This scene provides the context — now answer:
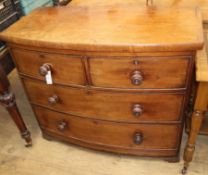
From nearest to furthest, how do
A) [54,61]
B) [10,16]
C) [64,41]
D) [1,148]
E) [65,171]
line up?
[64,41], [54,61], [10,16], [65,171], [1,148]

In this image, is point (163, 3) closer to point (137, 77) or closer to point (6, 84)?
point (137, 77)

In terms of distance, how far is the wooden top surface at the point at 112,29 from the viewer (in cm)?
92

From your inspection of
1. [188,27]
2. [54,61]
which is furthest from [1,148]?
[188,27]

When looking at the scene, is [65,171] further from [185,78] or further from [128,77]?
[185,78]

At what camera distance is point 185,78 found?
3.25 ft

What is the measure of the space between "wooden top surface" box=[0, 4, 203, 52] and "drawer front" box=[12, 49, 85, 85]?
0.07 metres

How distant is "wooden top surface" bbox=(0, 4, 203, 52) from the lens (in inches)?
36.2

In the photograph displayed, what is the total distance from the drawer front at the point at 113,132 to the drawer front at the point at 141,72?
0.27 metres

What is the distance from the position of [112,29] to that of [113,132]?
0.54 m

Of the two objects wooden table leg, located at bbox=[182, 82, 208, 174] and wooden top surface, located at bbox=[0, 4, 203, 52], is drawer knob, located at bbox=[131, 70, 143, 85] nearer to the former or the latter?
wooden top surface, located at bbox=[0, 4, 203, 52]

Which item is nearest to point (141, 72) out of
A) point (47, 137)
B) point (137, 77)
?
point (137, 77)

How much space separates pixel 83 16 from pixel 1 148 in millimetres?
1039

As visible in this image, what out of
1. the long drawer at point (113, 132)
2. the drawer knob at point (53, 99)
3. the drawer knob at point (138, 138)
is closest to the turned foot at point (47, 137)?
the long drawer at point (113, 132)

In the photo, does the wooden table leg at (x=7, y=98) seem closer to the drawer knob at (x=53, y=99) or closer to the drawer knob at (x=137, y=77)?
the drawer knob at (x=53, y=99)
